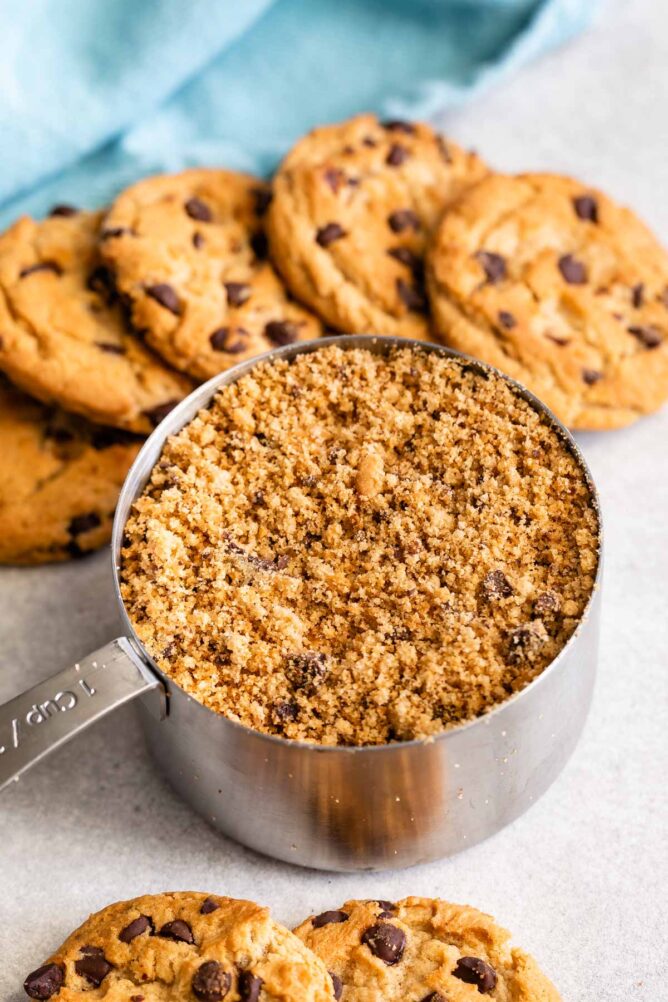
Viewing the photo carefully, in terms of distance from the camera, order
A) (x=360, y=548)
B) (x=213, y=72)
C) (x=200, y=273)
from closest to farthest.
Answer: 1. (x=360, y=548)
2. (x=200, y=273)
3. (x=213, y=72)

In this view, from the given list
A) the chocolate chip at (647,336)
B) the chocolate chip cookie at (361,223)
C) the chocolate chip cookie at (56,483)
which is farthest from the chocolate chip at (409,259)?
the chocolate chip cookie at (56,483)

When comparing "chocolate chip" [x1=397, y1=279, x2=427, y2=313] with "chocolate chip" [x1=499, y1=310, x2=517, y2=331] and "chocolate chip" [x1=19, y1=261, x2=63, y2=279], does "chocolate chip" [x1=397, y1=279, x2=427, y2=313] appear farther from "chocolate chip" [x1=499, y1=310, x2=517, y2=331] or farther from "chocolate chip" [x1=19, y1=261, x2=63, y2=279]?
"chocolate chip" [x1=19, y1=261, x2=63, y2=279]

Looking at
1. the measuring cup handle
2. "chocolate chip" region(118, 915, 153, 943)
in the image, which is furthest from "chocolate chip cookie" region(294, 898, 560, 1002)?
the measuring cup handle

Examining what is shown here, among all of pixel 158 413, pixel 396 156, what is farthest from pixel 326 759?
pixel 396 156

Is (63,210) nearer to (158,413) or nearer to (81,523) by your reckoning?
(158,413)

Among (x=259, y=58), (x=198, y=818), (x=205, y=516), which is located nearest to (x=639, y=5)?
(x=259, y=58)

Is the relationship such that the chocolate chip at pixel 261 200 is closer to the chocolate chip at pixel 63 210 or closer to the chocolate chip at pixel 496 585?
the chocolate chip at pixel 63 210
